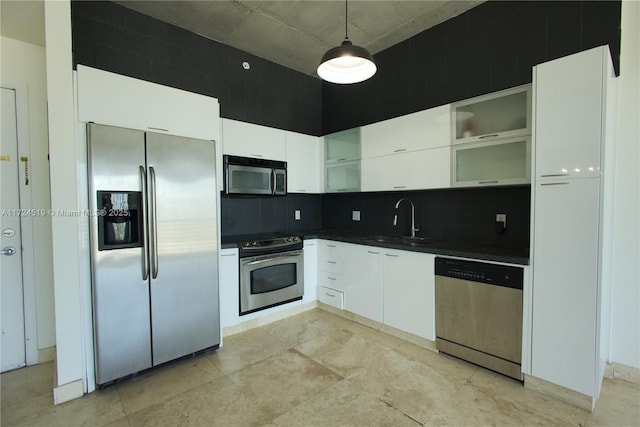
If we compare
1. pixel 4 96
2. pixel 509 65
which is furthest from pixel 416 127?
pixel 4 96

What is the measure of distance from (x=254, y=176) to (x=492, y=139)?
2.31 metres

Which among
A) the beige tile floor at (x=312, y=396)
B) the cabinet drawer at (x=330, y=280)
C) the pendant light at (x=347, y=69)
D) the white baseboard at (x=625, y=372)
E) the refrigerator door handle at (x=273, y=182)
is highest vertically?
the pendant light at (x=347, y=69)

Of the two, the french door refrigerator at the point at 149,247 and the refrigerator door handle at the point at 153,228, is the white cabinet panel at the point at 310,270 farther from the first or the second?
the refrigerator door handle at the point at 153,228

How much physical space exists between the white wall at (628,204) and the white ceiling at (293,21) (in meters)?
1.19

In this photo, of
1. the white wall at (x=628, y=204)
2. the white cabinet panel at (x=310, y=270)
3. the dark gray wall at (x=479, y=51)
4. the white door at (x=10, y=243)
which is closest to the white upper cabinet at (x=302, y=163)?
the dark gray wall at (x=479, y=51)

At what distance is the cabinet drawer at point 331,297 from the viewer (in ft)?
11.0

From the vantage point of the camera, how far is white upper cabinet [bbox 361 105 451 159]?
2.77m

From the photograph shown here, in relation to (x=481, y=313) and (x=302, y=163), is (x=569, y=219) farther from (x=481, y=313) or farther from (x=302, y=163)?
(x=302, y=163)

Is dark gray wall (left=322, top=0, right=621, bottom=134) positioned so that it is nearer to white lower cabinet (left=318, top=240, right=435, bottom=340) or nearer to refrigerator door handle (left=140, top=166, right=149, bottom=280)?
white lower cabinet (left=318, top=240, right=435, bottom=340)

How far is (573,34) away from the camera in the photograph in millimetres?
2225

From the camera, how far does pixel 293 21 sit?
2.88 metres

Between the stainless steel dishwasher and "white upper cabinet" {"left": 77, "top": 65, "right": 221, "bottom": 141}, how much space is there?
235 centimetres

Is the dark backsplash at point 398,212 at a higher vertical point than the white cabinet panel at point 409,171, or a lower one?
lower

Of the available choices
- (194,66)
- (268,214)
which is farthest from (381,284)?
(194,66)
